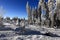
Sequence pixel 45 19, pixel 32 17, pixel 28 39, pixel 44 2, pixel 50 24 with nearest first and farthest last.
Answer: pixel 28 39 → pixel 50 24 → pixel 45 19 → pixel 44 2 → pixel 32 17

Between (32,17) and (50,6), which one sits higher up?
(50,6)

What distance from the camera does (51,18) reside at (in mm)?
24969

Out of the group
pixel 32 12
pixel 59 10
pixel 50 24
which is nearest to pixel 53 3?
pixel 59 10

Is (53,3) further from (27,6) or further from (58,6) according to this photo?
(27,6)

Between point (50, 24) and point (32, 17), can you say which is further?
point (32, 17)

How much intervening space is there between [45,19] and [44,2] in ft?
15.0

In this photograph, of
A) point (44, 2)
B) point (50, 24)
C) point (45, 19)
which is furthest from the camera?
point (44, 2)

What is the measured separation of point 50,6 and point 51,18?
3188 millimetres

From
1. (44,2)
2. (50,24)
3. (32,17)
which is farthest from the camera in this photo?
(32,17)

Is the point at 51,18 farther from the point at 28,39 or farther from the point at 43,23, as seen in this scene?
the point at 28,39

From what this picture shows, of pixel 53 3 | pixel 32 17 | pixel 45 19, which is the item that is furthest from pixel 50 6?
pixel 32 17

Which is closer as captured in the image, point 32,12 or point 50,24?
point 50,24

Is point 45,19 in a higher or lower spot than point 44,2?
lower

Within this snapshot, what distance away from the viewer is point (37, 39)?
11.3 m
